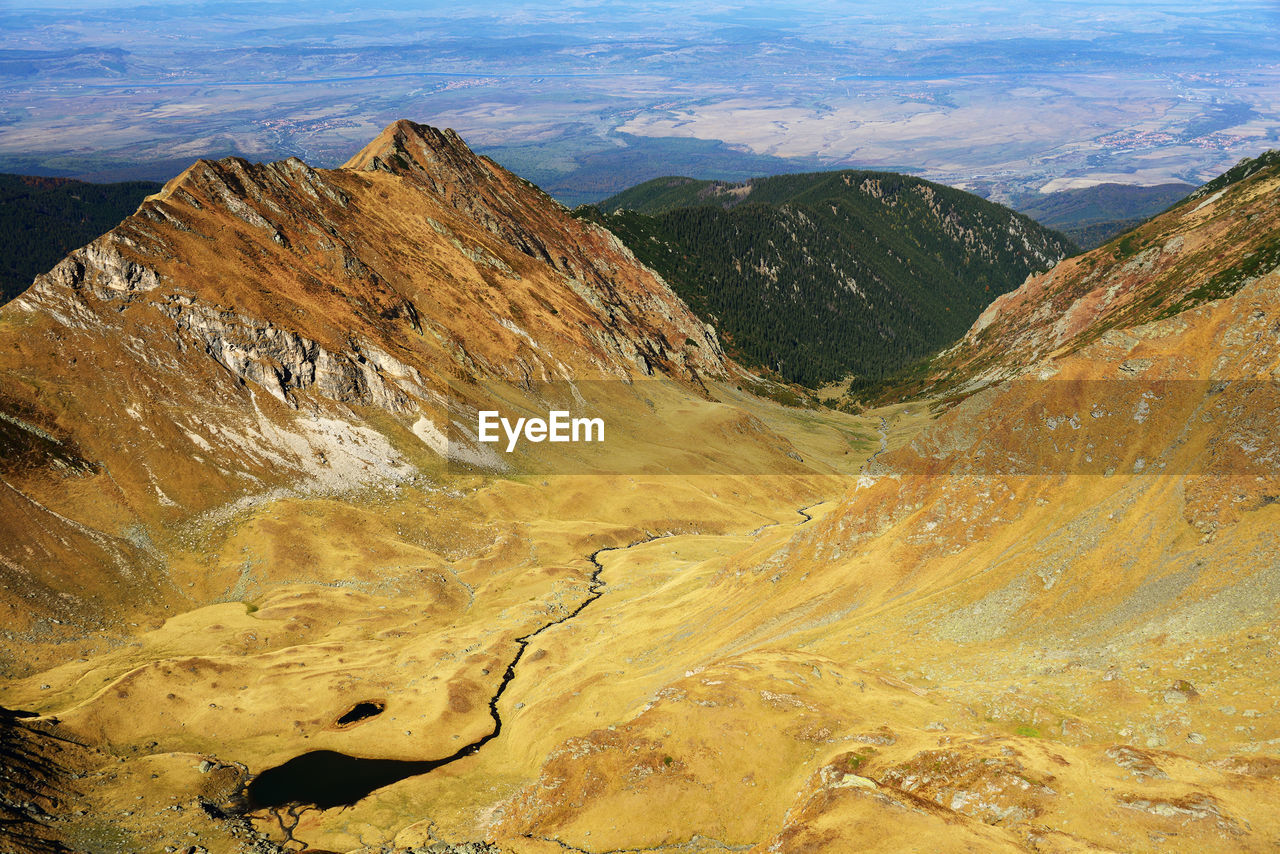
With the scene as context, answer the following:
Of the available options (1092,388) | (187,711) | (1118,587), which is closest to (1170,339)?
(1092,388)

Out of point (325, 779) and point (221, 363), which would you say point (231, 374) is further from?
point (325, 779)

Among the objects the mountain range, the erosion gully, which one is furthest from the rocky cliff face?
the erosion gully

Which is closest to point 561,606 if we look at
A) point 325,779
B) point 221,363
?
point 325,779

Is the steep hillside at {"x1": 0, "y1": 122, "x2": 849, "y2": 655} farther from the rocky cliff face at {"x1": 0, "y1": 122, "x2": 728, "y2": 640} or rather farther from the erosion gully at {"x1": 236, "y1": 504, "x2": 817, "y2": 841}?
the erosion gully at {"x1": 236, "y1": 504, "x2": 817, "y2": 841}

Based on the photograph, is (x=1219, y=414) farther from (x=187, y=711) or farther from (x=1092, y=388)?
(x=187, y=711)

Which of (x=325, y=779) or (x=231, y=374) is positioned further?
(x=231, y=374)

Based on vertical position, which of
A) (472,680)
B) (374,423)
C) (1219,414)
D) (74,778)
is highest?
(1219,414)

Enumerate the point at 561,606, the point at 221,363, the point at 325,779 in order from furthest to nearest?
the point at 221,363
the point at 561,606
the point at 325,779

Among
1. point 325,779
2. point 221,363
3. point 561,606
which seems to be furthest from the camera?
point 221,363

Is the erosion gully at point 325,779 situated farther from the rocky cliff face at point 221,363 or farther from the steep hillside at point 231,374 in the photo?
the rocky cliff face at point 221,363
